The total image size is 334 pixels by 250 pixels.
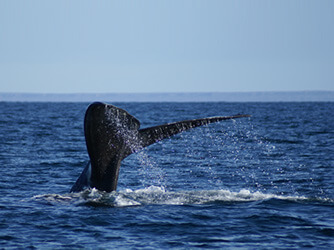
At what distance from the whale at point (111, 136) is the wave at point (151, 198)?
322 mm

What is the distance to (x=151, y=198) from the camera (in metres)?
12.3

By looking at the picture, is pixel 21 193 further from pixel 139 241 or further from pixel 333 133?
pixel 333 133

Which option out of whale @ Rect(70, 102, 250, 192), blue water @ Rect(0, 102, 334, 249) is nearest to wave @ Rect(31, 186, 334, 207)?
blue water @ Rect(0, 102, 334, 249)

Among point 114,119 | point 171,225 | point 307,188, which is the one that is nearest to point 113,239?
point 171,225

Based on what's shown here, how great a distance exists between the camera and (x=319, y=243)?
8.88m

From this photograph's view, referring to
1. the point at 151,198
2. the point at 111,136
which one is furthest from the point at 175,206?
the point at 111,136

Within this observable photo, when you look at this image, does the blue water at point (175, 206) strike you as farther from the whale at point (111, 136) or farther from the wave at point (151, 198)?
the whale at point (111, 136)

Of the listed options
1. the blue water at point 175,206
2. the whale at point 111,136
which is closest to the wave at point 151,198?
the blue water at point 175,206

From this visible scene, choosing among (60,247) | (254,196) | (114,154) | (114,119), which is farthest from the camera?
(254,196)

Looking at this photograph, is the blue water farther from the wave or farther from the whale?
the whale

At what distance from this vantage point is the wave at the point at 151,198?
10.9m

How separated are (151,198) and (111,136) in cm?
289

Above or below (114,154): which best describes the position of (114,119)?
above

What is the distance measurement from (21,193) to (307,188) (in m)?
7.25
